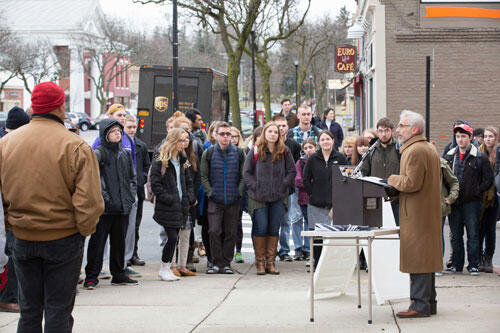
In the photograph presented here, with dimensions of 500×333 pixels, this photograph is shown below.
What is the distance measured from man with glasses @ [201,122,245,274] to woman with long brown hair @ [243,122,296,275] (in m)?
0.24

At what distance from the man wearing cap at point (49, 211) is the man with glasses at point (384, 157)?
5052 mm

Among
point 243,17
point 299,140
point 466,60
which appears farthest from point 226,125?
point 243,17

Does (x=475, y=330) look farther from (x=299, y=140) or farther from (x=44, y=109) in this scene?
(x=299, y=140)

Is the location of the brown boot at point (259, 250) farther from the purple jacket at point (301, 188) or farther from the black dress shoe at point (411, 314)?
the black dress shoe at point (411, 314)

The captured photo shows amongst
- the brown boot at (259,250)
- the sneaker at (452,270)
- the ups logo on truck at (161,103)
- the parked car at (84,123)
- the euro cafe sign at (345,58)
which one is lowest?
the sneaker at (452,270)

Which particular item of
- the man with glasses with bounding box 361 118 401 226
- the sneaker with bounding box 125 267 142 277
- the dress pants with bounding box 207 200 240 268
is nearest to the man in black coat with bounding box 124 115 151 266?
the sneaker with bounding box 125 267 142 277

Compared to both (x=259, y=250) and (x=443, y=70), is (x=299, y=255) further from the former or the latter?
(x=443, y=70)

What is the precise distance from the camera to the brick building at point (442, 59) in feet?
69.2

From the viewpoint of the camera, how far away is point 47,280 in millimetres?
4746

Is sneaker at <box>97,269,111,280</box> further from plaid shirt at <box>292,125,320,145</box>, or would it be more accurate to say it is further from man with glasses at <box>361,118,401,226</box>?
plaid shirt at <box>292,125,320,145</box>

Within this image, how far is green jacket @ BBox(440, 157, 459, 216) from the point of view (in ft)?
29.3

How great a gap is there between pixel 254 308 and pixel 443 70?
51.6 ft

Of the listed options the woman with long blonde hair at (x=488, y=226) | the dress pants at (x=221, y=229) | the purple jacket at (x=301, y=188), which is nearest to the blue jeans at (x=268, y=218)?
the dress pants at (x=221, y=229)

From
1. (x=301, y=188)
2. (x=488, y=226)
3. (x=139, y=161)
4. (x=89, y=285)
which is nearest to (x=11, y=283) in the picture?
(x=89, y=285)
